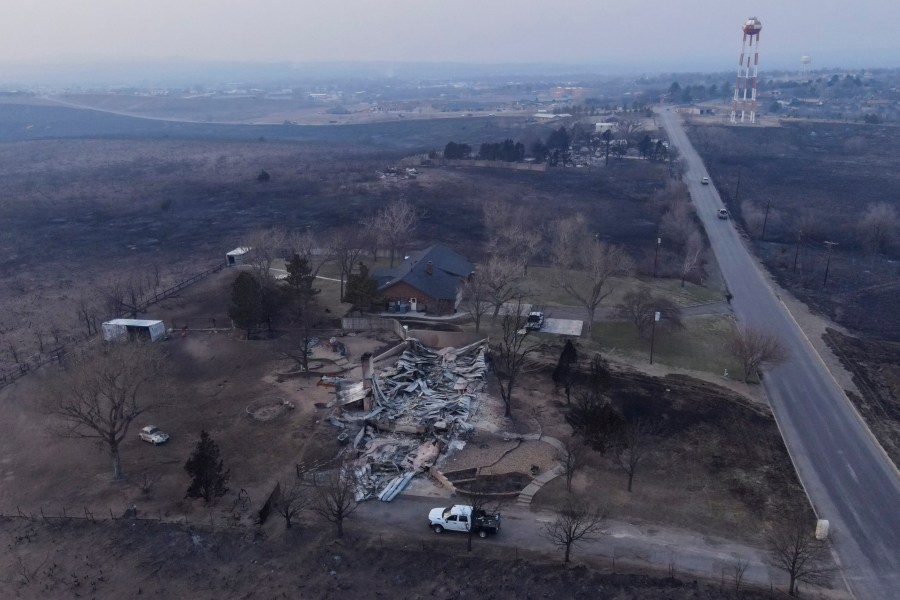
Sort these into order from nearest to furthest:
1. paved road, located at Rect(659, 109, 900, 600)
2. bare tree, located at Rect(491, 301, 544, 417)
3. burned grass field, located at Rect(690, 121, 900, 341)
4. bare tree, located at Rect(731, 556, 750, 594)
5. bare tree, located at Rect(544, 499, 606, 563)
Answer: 1. bare tree, located at Rect(731, 556, 750, 594)
2. bare tree, located at Rect(544, 499, 606, 563)
3. paved road, located at Rect(659, 109, 900, 600)
4. bare tree, located at Rect(491, 301, 544, 417)
5. burned grass field, located at Rect(690, 121, 900, 341)

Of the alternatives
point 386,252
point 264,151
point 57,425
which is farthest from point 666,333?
point 264,151

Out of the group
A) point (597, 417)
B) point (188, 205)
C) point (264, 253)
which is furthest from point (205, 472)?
point (188, 205)

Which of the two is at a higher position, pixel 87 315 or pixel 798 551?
pixel 798 551

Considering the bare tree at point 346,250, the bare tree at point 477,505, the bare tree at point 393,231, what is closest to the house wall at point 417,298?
the bare tree at point 346,250

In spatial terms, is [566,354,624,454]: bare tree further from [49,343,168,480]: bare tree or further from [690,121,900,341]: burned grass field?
[690,121,900,341]: burned grass field

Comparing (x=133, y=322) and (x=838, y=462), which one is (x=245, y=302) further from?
(x=838, y=462)

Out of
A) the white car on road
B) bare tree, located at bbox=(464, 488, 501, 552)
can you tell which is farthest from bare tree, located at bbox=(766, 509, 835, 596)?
the white car on road

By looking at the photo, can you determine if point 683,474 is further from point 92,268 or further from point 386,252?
point 92,268
